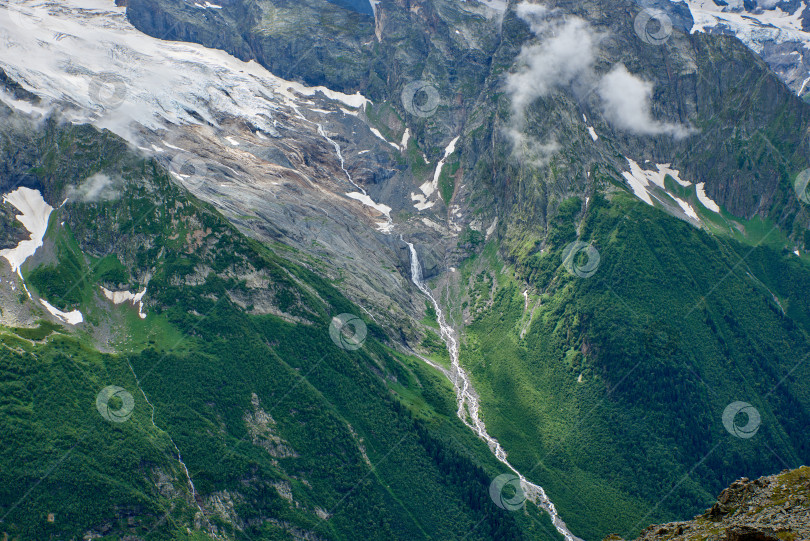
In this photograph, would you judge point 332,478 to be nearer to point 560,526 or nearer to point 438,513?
point 438,513

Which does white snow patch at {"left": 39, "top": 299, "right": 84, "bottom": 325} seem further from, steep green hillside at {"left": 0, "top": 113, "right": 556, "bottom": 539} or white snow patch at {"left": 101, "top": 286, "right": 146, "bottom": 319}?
white snow patch at {"left": 101, "top": 286, "right": 146, "bottom": 319}

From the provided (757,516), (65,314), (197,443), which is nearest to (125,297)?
(65,314)

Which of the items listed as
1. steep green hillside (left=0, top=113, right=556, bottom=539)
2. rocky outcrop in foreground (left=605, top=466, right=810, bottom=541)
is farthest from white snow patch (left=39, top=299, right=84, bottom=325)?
rocky outcrop in foreground (left=605, top=466, right=810, bottom=541)

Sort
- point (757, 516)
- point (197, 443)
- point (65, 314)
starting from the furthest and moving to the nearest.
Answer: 1. point (65, 314)
2. point (197, 443)
3. point (757, 516)

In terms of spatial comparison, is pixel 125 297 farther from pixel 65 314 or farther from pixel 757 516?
pixel 757 516

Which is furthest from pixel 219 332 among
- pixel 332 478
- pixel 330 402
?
pixel 332 478
